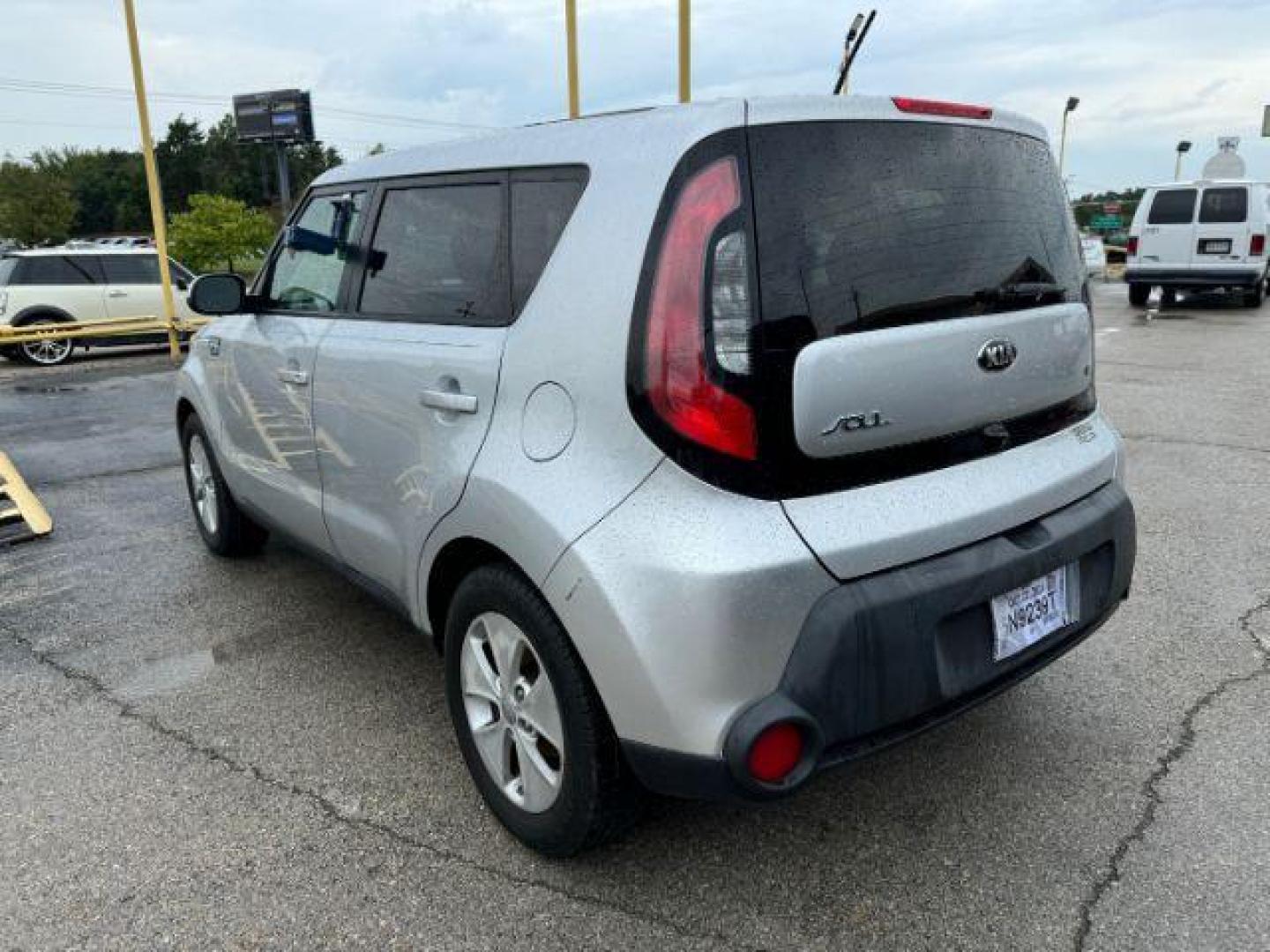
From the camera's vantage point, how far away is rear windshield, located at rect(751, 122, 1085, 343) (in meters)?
1.99

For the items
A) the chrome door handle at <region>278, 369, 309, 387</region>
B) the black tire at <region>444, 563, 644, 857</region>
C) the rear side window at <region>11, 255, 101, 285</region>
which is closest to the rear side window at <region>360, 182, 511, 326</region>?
the chrome door handle at <region>278, 369, 309, 387</region>

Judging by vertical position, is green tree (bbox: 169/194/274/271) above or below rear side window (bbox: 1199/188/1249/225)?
above

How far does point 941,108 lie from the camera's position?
233cm

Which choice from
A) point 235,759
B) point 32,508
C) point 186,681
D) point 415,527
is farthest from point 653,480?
point 32,508

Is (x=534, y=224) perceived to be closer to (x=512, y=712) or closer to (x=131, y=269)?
(x=512, y=712)

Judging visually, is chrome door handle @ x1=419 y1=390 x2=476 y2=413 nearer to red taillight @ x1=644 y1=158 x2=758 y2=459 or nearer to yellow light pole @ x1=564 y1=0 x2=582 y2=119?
red taillight @ x1=644 y1=158 x2=758 y2=459

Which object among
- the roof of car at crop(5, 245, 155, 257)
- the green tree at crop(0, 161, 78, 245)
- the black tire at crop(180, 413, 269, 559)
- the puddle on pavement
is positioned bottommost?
the puddle on pavement

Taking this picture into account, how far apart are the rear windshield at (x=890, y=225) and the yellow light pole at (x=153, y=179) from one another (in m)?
12.3

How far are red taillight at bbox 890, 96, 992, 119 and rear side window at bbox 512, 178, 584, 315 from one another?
743mm

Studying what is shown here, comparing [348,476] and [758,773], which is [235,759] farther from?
Answer: [758,773]

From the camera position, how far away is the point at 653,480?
1989 millimetres

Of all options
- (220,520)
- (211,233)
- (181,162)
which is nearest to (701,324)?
(220,520)

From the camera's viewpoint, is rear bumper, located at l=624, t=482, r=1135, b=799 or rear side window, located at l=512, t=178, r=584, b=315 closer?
rear bumper, located at l=624, t=482, r=1135, b=799

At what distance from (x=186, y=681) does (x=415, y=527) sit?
4.57ft
